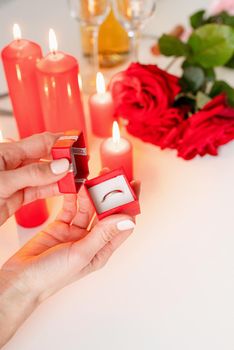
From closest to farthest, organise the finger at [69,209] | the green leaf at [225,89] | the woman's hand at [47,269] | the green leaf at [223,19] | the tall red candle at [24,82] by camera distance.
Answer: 1. the woman's hand at [47,269]
2. the finger at [69,209]
3. the tall red candle at [24,82]
4. the green leaf at [225,89]
5. the green leaf at [223,19]

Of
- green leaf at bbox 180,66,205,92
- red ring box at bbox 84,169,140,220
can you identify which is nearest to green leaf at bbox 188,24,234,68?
green leaf at bbox 180,66,205,92

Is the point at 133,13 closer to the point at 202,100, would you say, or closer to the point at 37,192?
the point at 202,100

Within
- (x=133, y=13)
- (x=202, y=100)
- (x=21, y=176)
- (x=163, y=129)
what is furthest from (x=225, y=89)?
(x=21, y=176)

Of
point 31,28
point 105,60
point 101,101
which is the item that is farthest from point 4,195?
point 31,28

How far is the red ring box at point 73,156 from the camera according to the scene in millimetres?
677

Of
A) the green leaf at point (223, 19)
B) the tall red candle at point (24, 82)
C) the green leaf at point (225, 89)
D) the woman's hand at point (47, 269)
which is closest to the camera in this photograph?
the woman's hand at point (47, 269)

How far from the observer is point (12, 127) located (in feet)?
3.52

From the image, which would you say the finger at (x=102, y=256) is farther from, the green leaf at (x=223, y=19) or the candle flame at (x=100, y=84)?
the green leaf at (x=223, y=19)

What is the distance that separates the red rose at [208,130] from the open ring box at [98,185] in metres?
0.27

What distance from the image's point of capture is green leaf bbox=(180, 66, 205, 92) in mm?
1051

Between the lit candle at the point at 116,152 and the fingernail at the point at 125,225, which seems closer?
the fingernail at the point at 125,225

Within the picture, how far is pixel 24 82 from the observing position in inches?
36.7

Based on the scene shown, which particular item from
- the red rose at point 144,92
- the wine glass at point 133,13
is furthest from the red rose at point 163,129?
the wine glass at point 133,13

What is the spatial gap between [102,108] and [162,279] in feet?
1.36
